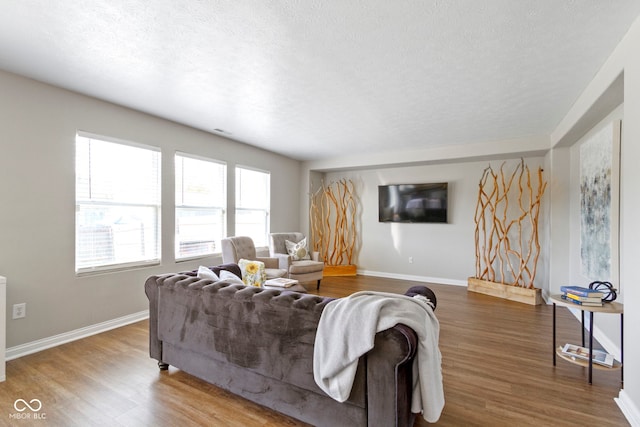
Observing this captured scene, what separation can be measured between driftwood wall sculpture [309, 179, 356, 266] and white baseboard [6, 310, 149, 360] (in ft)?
12.5

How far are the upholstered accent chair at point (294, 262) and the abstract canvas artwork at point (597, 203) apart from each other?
354cm

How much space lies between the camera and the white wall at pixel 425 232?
559 cm

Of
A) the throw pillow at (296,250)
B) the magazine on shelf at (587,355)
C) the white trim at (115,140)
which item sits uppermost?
the white trim at (115,140)

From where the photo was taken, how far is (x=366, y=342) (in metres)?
1.47

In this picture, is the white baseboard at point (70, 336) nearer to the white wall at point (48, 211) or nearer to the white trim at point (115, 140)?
the white wall at point (48, 211)

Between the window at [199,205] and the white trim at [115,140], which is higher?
the white trim at [115,140]

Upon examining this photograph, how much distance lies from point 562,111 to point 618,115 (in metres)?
0.81

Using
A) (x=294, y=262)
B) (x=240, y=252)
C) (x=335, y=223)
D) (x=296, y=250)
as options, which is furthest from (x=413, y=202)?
(x=240, y=252)

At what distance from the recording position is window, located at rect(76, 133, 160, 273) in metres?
3.24

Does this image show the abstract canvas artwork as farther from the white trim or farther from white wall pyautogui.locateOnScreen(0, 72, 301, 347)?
white wall pyautogui.locateOnScreen(0, 72, 301, 347)

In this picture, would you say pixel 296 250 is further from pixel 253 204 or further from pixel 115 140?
pixel 115 140

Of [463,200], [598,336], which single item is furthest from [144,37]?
[463,200]

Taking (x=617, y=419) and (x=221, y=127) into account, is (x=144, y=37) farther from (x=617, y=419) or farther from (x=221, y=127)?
(x=617, y=419)

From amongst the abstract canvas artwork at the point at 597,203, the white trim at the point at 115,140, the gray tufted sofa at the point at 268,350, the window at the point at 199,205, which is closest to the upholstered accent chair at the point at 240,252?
the window at the point at 199,205
